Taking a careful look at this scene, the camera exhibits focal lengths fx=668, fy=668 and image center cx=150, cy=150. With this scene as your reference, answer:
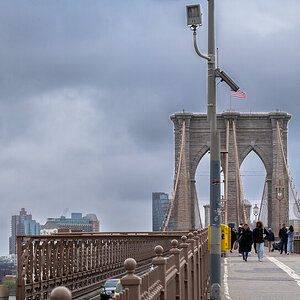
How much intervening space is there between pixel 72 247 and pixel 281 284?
7.39 m

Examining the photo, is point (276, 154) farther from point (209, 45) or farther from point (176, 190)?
point (209, 45)

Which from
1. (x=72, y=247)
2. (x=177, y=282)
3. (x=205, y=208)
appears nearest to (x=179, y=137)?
(x=205, y=208)

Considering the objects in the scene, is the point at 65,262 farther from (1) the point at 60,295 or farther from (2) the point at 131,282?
(1) the point at 60,295

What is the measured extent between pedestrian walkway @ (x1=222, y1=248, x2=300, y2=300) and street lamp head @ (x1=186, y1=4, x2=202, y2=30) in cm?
577

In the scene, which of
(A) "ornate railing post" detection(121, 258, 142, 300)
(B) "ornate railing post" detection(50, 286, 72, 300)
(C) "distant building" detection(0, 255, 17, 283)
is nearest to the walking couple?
(C) "distant building" detection(0, 255, 17, 283)

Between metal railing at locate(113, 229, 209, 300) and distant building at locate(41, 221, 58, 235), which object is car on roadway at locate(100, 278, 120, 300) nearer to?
metal railing at locate(113, 229, 209, 300)

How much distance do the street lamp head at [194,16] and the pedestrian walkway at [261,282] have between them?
577 cm

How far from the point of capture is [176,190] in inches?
3383

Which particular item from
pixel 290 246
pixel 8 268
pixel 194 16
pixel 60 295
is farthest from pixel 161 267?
pixel 8 268

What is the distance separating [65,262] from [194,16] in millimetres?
10042

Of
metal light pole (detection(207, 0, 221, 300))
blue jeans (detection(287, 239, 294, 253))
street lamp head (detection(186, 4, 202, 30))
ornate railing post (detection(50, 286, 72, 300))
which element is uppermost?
street lamp head (detection(186, 4, 202, 30))

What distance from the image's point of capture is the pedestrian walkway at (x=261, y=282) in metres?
14.5

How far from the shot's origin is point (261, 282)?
689 inches

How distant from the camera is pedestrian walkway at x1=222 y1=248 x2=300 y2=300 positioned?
14492 millimetres
